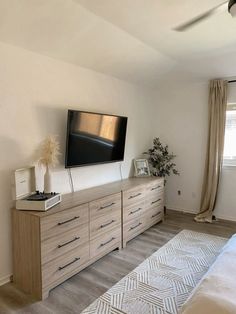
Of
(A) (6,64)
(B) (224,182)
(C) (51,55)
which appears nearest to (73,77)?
(C) (51,55)

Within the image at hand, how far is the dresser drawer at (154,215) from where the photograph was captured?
3863mm

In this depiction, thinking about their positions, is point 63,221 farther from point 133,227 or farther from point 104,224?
point 133,227

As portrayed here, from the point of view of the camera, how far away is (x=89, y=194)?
306 centimetres

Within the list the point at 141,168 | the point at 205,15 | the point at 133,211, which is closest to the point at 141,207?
the point at 133,211

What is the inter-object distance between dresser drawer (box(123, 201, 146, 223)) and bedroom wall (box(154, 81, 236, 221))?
57.2 inches

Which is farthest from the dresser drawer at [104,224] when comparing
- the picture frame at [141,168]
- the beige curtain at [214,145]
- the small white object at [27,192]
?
the beige curtain at [214,145]

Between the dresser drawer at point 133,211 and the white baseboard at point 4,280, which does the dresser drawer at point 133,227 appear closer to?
the dresser drawer at point 133,211

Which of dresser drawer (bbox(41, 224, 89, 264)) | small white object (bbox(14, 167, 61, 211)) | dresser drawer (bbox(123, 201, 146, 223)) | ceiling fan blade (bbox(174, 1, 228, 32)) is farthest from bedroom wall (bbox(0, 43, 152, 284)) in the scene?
ceiling fan blade (bbox(174, 1, 228, 32))

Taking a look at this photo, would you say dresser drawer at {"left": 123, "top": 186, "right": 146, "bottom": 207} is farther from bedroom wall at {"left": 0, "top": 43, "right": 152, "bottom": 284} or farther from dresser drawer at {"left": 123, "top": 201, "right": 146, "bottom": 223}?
bedroom wall at {"left": 0, "top": 43, "right": 152, "bottom": 284}

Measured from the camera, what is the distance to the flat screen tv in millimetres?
2992

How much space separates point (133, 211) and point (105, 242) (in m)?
0.68

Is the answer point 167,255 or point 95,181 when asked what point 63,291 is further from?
point 95,181

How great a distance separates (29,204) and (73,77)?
5.77ft

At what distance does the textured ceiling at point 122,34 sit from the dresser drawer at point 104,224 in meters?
2.01
